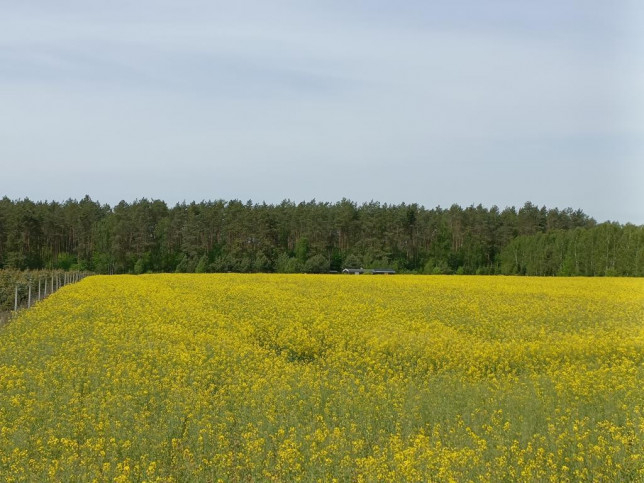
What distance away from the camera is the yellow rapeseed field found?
7.28m

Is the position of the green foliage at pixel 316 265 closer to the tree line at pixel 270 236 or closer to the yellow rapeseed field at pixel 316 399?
the tree line at pixel 270 236

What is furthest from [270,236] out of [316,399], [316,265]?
[316,399]

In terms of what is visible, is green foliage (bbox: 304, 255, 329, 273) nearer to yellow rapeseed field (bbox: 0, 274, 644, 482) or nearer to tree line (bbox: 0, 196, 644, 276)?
tree line (bbox: 0, 196, 644, 276)

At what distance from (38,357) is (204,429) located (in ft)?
19.9

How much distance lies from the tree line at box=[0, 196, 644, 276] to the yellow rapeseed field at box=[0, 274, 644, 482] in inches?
2369

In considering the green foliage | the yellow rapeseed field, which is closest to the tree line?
the green foliage

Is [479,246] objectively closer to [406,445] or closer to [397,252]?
[397,252]

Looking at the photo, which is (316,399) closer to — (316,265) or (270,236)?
(316,265)

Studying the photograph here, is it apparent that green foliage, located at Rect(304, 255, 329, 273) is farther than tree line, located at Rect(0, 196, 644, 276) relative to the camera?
No

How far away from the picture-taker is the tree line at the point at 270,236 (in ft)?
272

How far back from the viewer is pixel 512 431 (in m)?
8.39

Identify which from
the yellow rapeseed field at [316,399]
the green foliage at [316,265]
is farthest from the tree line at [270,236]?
the yellow rapeseed field at [316,399]

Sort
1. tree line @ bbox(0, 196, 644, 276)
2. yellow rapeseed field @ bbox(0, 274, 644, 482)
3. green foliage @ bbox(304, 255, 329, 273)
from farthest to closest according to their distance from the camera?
tree line @ bbox(0, 196, 644, 276) < green foliage @ bbox(304, 255, 329, 273) < yellow rapeseed field @ bbox(0, 274, 644, 482)

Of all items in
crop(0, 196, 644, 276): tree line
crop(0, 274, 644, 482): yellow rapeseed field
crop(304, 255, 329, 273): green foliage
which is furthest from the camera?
crop(0, 196, 644, 276): tree line
